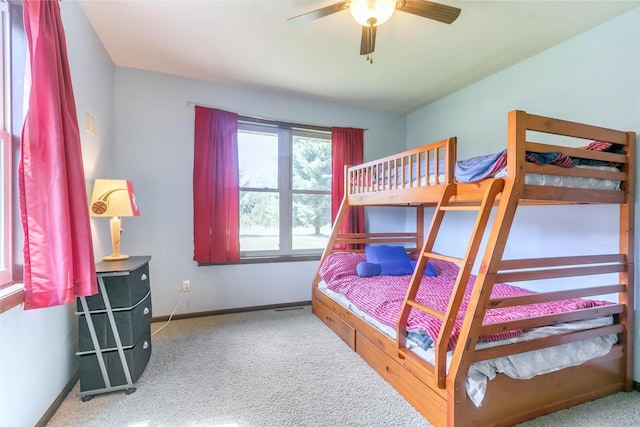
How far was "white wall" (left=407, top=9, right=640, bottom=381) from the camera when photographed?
196 cm

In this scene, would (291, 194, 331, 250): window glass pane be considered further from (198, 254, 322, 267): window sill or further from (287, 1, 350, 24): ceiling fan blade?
(287, 1, 350, 24): ceiling fan blade

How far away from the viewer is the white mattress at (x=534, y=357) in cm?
144

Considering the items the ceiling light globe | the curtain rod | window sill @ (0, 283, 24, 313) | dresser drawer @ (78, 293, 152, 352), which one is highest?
the ceiling light globe

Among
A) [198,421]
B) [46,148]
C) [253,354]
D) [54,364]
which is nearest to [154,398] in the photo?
[198,421]

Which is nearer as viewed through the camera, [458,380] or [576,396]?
[458,380]

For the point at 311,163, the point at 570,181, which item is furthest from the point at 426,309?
the point at 311,163

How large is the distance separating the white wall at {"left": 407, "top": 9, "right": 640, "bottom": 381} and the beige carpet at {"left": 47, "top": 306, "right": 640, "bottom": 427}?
1.08 metres

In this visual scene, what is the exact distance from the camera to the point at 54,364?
1659 mm

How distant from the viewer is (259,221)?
3.44m

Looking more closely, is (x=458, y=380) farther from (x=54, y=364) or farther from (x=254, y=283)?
(x=254, y=283)

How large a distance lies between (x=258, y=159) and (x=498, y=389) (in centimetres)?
298

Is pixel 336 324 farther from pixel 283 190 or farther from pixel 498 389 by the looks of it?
pixel 283 190

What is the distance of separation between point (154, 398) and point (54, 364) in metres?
0.59

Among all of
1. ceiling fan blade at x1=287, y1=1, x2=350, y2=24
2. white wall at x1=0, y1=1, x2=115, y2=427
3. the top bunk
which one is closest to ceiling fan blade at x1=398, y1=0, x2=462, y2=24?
ceiling fan blade at x1=287, y1=1, x2=350, y2=24
